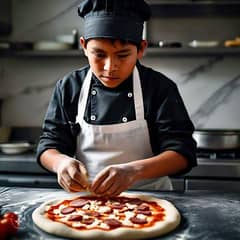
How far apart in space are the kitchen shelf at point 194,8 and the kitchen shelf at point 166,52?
0.23 m

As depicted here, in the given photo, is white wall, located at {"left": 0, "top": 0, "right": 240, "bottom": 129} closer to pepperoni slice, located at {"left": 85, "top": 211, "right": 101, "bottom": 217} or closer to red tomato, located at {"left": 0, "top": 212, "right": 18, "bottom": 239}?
pepperoni slice, located at {"left": 85, "top": 211, "right": 101, "bottom": 217}

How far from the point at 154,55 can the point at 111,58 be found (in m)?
1.37

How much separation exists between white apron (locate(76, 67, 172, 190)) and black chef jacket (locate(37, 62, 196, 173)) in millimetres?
17

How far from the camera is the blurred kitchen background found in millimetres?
2373

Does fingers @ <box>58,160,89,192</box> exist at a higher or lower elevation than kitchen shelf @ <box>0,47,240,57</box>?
lower

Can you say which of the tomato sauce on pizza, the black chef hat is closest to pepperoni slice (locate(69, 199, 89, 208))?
the tomato sauce on pizza

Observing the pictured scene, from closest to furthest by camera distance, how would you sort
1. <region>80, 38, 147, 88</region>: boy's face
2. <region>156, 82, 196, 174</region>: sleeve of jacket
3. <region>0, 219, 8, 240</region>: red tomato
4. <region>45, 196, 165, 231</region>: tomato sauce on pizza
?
<region>0, 219, 8, 240</region>: red tomato → <region>45, 196, 165, 231</region>: tomato sauce on pizza → <region>80, 38, 147, 88</region>: boy's face → <region>156, 82, 196, 174</region>: sleeve of jacket

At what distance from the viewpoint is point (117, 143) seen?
1.41 metres

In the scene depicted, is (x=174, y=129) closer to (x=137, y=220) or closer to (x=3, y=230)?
(x=137, y=220)

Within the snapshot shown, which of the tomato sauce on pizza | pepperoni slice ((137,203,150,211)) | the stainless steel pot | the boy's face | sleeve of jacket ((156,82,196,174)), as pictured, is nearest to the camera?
the tomato sauce on pizza

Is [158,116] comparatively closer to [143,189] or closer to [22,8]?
[143,189]

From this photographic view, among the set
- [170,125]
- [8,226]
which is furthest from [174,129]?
[8,226]

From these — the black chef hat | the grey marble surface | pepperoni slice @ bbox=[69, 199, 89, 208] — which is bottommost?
the grey marble surface

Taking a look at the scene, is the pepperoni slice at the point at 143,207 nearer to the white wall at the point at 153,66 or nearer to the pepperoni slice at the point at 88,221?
the pepperoni slice at the point at 88,221
